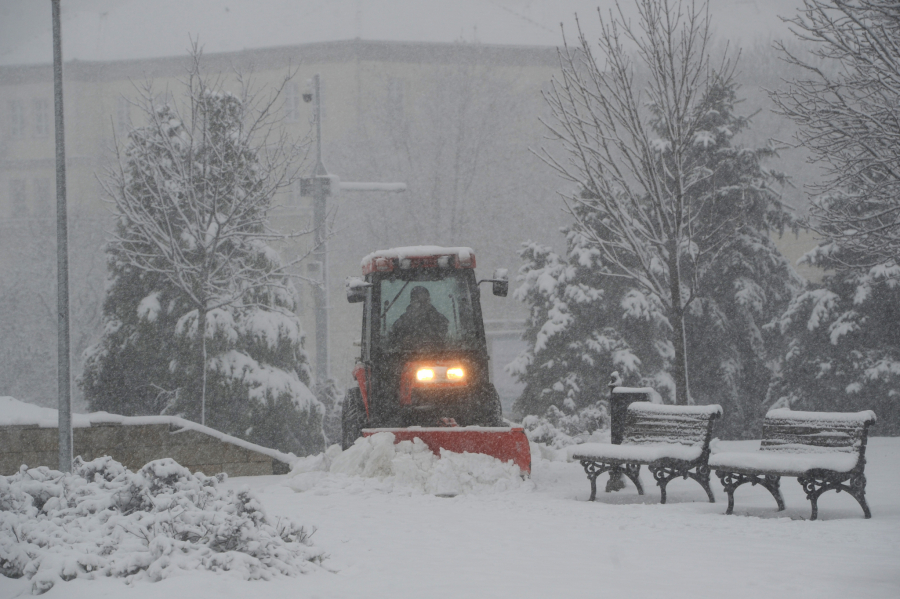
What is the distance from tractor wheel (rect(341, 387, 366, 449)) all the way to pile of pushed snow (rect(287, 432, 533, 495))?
1.19 m

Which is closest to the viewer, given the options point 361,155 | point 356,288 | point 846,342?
point 356,288

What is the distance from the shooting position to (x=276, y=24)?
1889 inches

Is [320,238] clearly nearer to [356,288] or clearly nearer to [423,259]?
[356,288]

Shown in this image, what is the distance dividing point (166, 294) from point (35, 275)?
71.0 ft

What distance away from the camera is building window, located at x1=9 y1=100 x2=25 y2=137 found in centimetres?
4723

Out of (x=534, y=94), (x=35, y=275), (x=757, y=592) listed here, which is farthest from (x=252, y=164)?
(x=534, y=94)

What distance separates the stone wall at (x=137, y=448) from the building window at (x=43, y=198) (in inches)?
1238

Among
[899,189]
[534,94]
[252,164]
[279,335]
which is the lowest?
[279,335]

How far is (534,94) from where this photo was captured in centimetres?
4691

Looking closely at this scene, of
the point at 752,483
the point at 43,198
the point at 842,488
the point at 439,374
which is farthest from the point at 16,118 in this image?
the point at 842,488

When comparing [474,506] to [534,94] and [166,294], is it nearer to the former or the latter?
[166,294]

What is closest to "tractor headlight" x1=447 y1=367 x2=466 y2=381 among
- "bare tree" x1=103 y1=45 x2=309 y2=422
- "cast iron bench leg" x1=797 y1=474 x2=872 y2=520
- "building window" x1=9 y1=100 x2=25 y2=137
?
"cast iron bench leg" x1=797 y1=474 x2=872 y2=520

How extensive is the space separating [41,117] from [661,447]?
4677 cm

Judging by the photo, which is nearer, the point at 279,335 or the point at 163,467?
the point at 163,467
